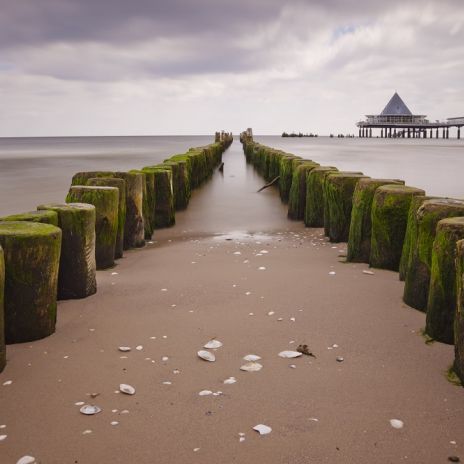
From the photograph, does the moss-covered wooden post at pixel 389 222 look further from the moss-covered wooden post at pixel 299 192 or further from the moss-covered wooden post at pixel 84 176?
the moss-covered wooden post at pixel 299 192

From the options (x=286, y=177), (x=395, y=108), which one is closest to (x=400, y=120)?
(x=395, y=108)

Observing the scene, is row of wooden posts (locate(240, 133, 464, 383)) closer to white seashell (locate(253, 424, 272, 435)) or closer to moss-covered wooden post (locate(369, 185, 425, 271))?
moss-covered wooden post (locate(369, 185, 425, 271))

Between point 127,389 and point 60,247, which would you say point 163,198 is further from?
point 127,389

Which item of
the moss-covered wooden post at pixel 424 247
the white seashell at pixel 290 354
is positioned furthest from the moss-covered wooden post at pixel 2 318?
the moss-covered wooden post at pixel 424 247

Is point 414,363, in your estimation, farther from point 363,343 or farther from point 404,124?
point 404,124

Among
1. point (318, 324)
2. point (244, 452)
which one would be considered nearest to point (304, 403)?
point (244, 452)

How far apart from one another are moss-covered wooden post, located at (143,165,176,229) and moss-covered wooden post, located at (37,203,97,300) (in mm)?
4149

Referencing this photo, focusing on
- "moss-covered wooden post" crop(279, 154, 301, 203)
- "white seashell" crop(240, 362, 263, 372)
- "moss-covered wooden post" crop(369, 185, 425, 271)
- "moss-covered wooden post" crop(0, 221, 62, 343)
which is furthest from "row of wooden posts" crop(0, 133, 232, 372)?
"moss-covered wooden post" crop(279, 154, 301, 203)

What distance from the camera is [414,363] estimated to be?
10.1 ft

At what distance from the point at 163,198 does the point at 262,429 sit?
6543mm

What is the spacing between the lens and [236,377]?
9.58 feet

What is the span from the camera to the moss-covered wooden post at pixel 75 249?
4.19 metres

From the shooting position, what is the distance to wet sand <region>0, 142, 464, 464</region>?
7.55 feet

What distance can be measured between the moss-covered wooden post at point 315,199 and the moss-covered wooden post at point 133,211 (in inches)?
113
